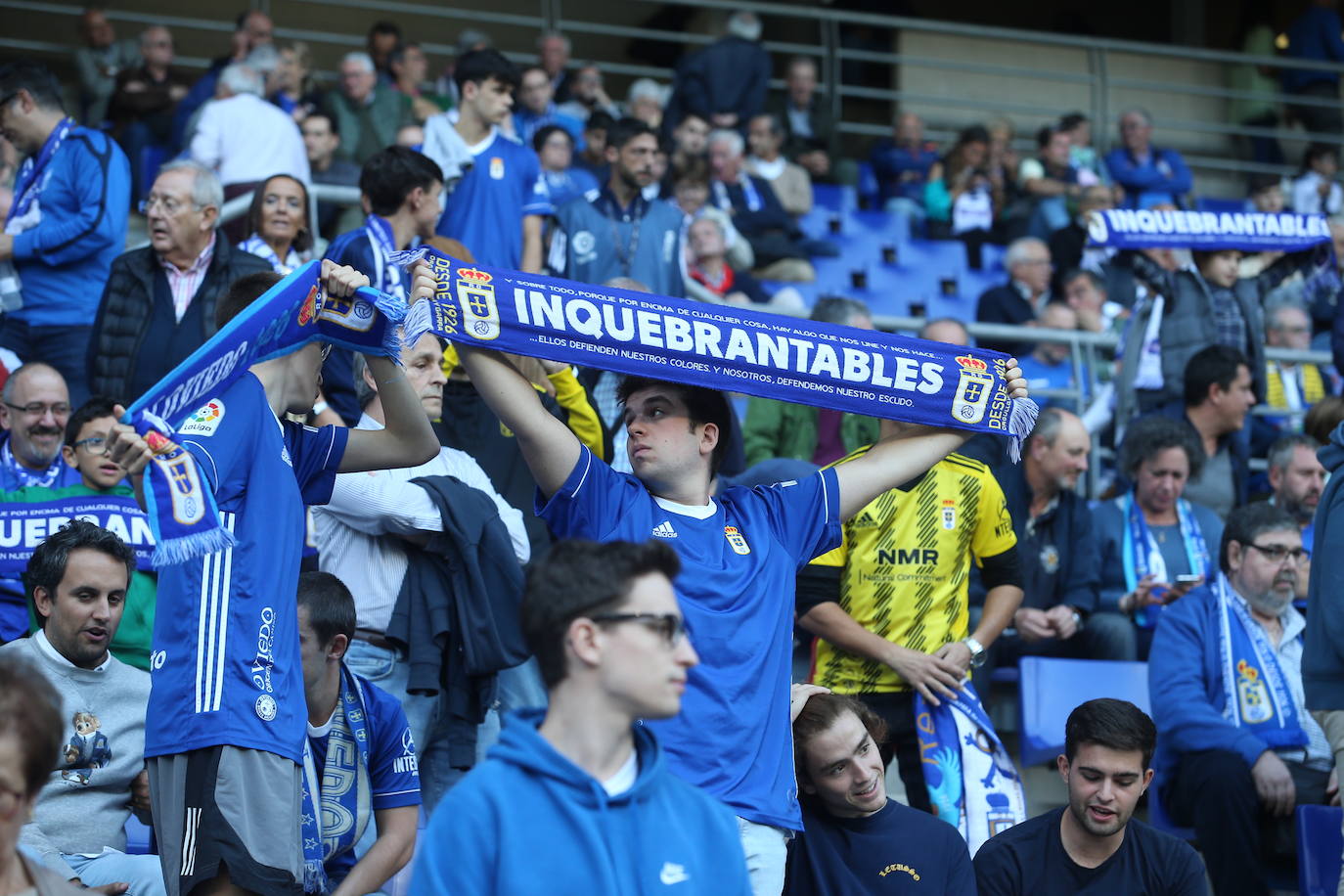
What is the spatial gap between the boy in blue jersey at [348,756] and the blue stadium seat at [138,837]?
0.76 metres

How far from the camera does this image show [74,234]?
25.4 ft

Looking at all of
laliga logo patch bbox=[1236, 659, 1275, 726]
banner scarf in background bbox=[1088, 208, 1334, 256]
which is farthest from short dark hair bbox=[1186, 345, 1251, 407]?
laliga logo patch bbox=[1236, 659, 1275, 726]

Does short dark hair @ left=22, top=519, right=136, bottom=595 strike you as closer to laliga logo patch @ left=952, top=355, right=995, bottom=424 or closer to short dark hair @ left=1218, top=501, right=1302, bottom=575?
laliga logo patch @ left=952, top=355, right=995, bottom=424

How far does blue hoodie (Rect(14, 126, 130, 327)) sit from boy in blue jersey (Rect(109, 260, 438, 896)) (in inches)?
157

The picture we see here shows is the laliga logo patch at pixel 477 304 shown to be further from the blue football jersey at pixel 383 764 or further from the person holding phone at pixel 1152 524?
the person holding phone at pixel 1152 524

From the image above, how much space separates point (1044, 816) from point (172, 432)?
2997 millimetres

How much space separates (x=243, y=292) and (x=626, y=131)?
4.91 m

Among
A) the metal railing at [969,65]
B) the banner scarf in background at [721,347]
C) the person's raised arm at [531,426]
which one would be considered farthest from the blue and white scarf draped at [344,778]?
the metal railing at [969,65]

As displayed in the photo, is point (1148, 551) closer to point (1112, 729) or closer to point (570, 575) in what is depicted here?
point (1112, 729)

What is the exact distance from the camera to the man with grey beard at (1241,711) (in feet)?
20.9

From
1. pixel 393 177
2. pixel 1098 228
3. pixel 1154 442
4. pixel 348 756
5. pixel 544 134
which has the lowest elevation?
pixel 348 756

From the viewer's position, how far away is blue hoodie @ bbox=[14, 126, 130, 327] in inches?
305

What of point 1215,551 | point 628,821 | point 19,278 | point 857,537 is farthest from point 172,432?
point 1215,551

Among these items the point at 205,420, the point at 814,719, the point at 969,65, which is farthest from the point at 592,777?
the point at 969,65
